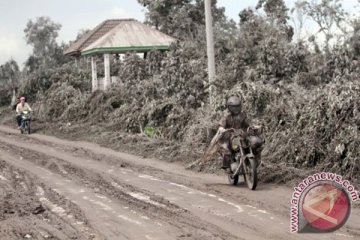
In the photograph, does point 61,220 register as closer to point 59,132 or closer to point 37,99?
point 59,132

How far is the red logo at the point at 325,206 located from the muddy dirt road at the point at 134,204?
15 cm

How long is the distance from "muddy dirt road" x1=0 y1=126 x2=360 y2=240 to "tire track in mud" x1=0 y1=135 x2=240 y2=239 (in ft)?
0.04

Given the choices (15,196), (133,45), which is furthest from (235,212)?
(133,45)

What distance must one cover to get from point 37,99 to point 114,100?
9926 millimetres

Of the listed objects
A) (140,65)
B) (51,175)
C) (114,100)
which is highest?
(140,65)

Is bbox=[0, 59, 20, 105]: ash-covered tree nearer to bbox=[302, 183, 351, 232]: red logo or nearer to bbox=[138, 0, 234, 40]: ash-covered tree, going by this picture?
bbox=[138, 0, 234, 40]: ash-covered tree

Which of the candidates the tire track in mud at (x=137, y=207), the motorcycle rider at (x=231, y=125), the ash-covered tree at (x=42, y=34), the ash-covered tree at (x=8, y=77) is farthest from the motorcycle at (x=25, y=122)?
the ash-covered tree at (x=42, y=34)

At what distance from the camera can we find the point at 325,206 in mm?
6273

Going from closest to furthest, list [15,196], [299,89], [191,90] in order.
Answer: [15,196]
[299,89]
[191,90]

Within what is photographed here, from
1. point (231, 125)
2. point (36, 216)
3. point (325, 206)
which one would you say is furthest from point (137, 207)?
point (325, 206)

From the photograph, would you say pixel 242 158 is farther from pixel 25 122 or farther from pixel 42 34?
pixel 42 34

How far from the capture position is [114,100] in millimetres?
23375

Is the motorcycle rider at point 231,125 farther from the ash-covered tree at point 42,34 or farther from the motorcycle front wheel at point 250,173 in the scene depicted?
the ash-covered tree at point 42,34

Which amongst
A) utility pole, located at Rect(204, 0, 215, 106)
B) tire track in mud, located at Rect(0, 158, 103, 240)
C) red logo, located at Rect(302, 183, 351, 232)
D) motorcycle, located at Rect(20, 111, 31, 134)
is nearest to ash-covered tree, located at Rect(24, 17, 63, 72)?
motorcycle, located at Rect(20, 111, 31, 134)
